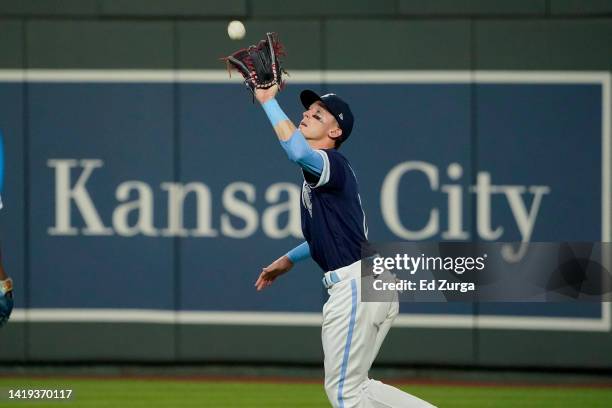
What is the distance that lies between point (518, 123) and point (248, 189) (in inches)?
79.5

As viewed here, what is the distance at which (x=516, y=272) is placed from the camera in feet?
29.3

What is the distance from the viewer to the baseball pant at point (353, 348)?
595cm

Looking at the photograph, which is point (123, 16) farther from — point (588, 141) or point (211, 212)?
point (588, 141)

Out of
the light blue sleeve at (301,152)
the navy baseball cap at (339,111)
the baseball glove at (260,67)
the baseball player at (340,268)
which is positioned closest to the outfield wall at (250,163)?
the navy baseball cap at (339,111)

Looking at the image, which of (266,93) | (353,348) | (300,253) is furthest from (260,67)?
(353,348)

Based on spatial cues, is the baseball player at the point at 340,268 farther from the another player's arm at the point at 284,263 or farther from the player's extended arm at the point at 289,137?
the another player's arm at the point at 284,263

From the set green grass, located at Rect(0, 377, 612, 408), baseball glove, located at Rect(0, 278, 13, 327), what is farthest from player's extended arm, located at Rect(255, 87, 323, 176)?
green grass, located at Rect(0, 377, 612, 408)

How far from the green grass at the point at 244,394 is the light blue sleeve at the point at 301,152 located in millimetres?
2733

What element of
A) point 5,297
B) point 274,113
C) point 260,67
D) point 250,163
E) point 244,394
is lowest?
point 244,394

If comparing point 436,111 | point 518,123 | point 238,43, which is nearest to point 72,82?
point 238,43

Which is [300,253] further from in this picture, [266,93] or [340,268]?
[266,93]

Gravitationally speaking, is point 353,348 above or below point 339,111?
below

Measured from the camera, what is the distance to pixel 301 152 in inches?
227

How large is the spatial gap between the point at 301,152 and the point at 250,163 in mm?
3487
